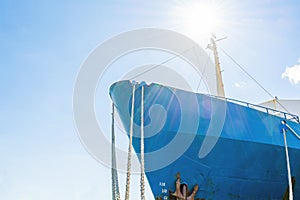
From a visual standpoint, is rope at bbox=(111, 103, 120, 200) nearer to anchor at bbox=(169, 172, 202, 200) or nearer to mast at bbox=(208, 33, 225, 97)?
anchor at bbox=(169, 172, 202, 200)

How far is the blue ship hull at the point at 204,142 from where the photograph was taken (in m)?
7.47

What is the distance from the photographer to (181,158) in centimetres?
754

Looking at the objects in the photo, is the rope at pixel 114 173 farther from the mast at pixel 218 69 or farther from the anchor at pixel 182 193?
the mast at pixel 218 69

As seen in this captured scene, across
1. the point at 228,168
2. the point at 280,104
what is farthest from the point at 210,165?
the point at 280,104

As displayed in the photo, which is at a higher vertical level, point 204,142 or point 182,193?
point 204,142

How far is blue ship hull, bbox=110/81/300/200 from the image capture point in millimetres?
7469

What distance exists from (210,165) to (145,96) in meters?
2.43

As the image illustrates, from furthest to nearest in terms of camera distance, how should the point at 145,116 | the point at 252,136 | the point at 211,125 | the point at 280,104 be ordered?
the point at 280,104 → the point at 252,136 → the point at 211,125 → the point at 145,116

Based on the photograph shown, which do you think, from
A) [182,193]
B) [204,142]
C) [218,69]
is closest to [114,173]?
[182,193]

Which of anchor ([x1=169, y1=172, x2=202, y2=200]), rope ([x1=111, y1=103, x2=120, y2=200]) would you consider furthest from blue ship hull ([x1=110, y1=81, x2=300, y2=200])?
rope ([x1=111, y1=103, x2=120, y2=200])

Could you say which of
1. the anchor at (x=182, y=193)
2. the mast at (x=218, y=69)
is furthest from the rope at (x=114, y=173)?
the mast at (x=218, y=69)

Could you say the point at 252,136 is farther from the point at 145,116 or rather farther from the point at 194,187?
the point at 145,116

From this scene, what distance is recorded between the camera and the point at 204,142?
7.76 meters

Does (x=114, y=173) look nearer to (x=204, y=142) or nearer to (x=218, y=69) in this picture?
(x=204, y=142)
